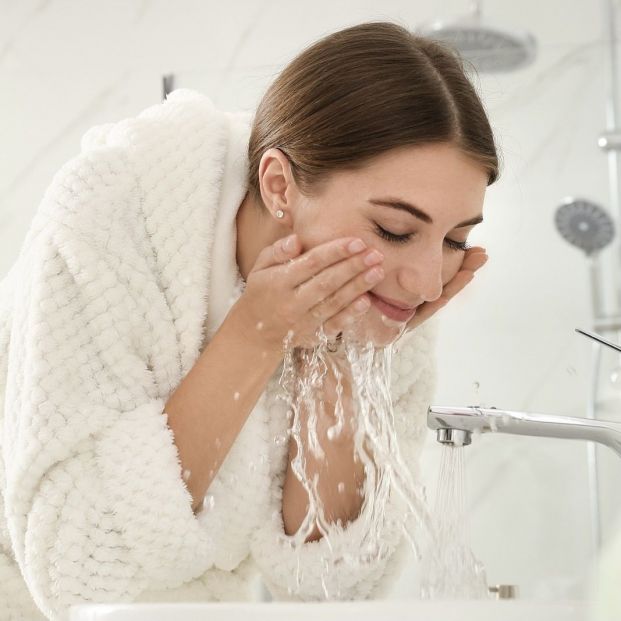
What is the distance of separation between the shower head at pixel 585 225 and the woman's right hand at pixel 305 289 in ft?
2.29

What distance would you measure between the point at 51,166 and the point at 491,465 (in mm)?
1064

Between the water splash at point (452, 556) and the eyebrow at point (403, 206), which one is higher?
the eyebrow at point (403, 206)

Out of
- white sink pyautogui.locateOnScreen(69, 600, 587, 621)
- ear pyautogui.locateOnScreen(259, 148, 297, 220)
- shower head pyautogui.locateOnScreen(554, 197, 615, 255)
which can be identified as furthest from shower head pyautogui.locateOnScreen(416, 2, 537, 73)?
white sink pyautogui.locateOnScreen(69, 600, 587, 621)

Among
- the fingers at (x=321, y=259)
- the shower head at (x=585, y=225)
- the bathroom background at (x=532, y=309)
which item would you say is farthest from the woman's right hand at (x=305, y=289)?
the shower head at (x=585, y=225)

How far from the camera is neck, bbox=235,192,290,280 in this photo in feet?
3.35

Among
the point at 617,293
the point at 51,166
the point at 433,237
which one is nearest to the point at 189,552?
the point at 433,237

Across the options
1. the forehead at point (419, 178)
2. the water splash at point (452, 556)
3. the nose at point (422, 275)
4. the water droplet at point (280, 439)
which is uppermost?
the forehead at point (419, 178)

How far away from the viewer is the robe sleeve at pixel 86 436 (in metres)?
0.88

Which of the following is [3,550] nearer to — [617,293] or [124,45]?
[617,293]

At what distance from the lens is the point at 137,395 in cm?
94

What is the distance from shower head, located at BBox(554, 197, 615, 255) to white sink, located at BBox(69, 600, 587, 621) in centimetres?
101

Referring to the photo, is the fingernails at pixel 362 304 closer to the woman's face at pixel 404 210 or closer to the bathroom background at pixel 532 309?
the woman's face at pixel 404 210

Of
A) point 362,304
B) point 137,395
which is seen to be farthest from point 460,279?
point 137,395

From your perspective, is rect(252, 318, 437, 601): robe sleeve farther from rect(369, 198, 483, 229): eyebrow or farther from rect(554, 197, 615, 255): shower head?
rect(554, 197, 615, 255): shower head
